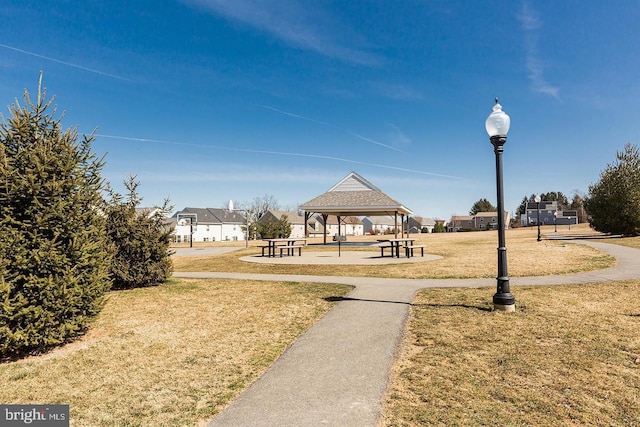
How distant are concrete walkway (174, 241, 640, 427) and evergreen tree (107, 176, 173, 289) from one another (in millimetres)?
5900

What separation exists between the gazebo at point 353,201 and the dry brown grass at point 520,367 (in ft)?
66.2

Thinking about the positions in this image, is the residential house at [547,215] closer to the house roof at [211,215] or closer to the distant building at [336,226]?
the distant building at [336,226]

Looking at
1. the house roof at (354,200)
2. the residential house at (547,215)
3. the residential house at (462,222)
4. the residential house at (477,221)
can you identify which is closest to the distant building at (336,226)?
the residential house at (477,221)

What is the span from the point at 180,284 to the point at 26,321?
6.28 meters

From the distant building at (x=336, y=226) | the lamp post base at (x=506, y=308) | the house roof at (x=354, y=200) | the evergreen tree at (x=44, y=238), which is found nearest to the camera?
the evergreen tree at (x=44, y=238)

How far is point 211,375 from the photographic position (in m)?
4.22

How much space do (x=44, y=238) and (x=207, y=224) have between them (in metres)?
64.9

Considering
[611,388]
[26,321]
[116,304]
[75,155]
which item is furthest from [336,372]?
[116,304]

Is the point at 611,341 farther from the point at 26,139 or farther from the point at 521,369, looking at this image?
the point at 26,139

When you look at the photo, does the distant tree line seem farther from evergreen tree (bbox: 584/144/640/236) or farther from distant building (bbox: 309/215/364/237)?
evergreen tree (bbox: 584/144/640/236)

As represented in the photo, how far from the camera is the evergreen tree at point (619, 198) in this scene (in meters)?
28.0

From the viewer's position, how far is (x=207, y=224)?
220ft

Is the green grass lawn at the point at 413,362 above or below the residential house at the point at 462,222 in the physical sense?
below

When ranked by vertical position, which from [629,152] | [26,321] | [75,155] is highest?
[629,152]
